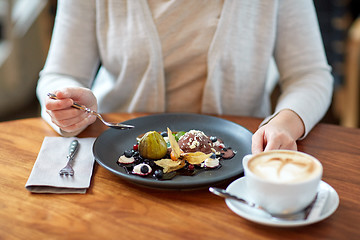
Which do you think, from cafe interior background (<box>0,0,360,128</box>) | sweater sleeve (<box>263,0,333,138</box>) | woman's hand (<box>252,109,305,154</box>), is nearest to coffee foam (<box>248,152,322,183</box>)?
woman's hand (<box>252,109,305,154</box>)

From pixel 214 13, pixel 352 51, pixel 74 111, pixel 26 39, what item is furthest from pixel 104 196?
pixel 26 39

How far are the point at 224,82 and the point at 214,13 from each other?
236 mm

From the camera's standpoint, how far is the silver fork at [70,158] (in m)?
Answer: 0.88

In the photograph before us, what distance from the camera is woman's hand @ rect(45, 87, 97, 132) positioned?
1004 millimetres

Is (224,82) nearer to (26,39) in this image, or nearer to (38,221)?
(38,221)

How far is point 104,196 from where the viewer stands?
803mm

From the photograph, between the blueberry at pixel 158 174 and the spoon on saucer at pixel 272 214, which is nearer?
the spoon on saucer at pixel 272 214

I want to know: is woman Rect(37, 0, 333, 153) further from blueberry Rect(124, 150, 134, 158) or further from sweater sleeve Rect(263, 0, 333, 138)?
blueberry Rect(124, 150, 134, 158)

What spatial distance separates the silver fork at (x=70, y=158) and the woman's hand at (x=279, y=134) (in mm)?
414

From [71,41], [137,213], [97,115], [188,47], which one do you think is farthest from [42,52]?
[137,213]

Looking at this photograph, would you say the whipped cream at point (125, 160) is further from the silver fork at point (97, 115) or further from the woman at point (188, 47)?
the woman at point (188, 47)

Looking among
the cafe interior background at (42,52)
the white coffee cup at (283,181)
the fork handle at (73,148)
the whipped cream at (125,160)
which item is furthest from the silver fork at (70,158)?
the cafe interior background at (42,52)

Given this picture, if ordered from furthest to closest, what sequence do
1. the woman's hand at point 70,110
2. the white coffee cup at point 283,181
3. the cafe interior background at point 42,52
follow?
1. the cafe interior background at point 42,52
2. the woman's hand at point 70,110
3. the white coffee cup at point 283,181

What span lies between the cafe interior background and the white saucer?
5.08 feet
